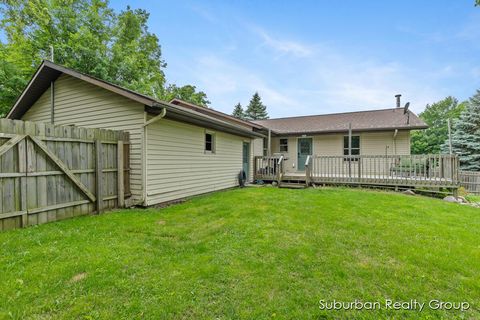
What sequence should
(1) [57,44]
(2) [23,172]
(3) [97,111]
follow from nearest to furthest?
1. (2) [23,172]
2. (3) [97,111]
3. (1) [57,44]

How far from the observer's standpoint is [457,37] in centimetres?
1209

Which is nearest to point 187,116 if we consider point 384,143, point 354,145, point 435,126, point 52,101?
point 52,101

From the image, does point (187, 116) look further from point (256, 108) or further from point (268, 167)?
point (256, 108)

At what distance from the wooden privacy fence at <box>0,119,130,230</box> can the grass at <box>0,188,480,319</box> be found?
0.43 metres

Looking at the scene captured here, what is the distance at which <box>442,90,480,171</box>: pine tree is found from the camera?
14.9 meters

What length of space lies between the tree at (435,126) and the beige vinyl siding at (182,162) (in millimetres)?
21414

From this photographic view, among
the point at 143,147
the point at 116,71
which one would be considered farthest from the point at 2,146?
the point at 116,71

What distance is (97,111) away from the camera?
21.4ft

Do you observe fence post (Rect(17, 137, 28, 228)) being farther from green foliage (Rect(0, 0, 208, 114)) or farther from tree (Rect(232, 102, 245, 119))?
tree (Rect(232, 102, 245, 119))

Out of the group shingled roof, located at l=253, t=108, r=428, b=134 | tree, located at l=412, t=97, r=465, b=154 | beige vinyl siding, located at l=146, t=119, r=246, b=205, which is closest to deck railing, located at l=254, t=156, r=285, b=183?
beige vinyl siding, located at l=146, t=119, r=246, b=205

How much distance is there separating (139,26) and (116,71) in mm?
8327

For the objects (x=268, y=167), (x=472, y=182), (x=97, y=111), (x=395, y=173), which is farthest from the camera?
(x=268, y=167)

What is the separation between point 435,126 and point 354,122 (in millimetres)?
28811

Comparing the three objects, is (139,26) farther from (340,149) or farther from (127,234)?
(127,234)
